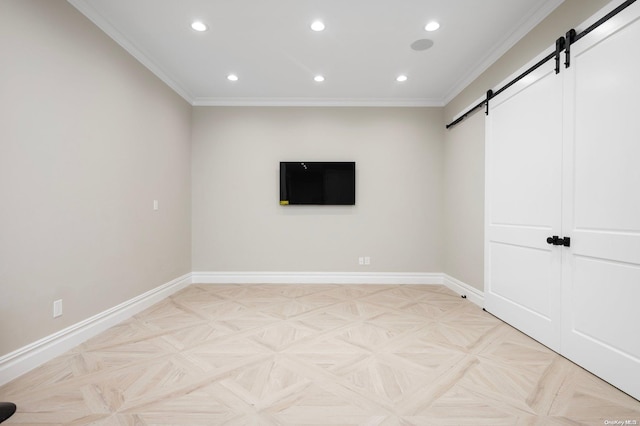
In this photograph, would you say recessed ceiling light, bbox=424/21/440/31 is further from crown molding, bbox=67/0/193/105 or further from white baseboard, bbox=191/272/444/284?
white baseboard, bbox=191/272/444/284

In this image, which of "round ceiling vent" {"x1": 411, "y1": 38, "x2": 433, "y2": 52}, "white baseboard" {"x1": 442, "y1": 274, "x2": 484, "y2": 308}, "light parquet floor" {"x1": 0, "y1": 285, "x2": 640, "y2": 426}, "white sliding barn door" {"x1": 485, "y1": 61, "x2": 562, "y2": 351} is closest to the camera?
"light parquet floor" {"x1": 0, "y1": 285, "x2": 640, "y2": 426}

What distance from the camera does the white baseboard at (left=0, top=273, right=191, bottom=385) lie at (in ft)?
6.57

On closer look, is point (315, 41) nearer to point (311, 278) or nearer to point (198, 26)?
point (198, 26)

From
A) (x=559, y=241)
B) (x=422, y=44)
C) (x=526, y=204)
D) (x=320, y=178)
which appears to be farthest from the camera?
(x=320, y=178)

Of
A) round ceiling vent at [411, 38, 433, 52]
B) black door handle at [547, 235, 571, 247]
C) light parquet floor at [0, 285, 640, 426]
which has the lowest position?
light parquet floor at [0, 285, 640, 426]

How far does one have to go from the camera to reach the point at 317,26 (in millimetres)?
2885

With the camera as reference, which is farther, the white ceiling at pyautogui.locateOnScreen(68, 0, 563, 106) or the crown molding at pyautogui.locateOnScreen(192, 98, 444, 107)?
the crown molding at pyautogui.locateOnScreen(192, 98, 444, 107)

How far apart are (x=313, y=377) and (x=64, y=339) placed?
2117mm

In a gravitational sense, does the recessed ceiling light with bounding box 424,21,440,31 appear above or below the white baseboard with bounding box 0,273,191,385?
above

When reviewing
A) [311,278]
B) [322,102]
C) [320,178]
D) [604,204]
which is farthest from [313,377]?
[322,102]

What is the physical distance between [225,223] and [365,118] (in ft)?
9.55

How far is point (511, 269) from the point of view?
302cm

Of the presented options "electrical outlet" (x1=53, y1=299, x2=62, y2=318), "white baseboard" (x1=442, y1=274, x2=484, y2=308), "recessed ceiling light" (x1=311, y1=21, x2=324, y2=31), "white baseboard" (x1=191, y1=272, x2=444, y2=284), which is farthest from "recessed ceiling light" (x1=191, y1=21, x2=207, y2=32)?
"white baseboard" (x1=442, y1=274, x2=484, y2=308)

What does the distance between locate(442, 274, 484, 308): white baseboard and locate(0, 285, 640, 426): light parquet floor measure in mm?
420
